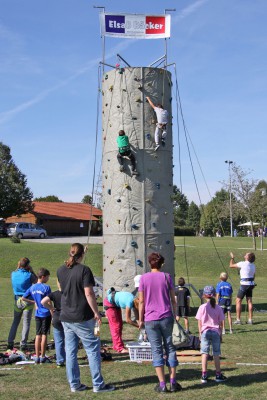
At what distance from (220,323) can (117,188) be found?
21.8 ft

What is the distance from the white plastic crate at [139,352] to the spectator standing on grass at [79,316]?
1521 mm

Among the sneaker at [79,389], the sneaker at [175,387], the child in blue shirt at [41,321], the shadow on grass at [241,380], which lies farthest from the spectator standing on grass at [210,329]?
the child in blue shirt at [41,321]

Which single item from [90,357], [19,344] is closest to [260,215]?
[19,344]

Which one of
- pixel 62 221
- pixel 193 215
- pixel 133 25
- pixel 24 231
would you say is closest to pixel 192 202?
pixel 193 215

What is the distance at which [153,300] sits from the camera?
6520 millimetres

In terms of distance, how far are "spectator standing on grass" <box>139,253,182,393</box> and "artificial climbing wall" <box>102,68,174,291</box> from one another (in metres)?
6.45

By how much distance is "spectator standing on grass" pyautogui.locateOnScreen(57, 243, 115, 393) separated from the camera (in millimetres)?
6449

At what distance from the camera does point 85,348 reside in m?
6.52

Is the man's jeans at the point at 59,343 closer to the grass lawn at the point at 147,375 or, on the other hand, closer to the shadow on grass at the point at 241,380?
the grass lawn at the point at 147,375

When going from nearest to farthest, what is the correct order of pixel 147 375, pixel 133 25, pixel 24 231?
1. pixel 147 375
2. pixel 133 25
3. pixel 24 231

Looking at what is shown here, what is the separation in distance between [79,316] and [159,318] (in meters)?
0.99

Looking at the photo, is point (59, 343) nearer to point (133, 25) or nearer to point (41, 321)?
point (41, 321)

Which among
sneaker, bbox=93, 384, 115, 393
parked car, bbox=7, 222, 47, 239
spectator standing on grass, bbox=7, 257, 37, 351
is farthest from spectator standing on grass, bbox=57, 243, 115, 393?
parked car, bbox=7, 222, 47, 239

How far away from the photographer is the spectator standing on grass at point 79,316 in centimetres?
645
